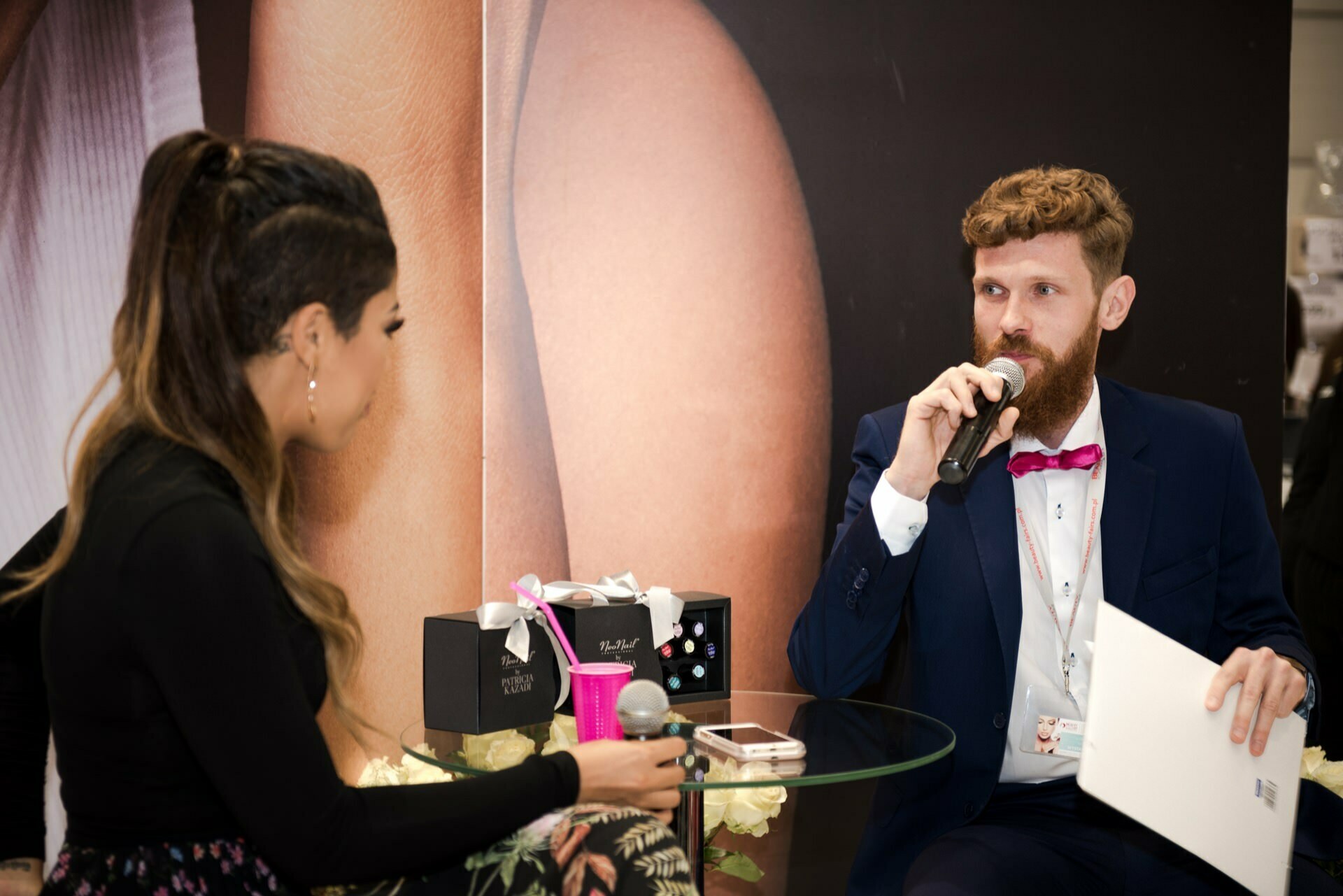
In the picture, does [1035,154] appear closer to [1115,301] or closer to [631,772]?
[1115,301]

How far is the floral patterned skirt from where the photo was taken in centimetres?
146

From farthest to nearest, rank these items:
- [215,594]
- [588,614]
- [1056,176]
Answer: [1056,176]
[588,614]
[215,594]

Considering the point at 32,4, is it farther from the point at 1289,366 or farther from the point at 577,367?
the point at 1289,366

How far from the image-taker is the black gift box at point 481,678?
6.98 ft

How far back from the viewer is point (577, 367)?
3041 mm

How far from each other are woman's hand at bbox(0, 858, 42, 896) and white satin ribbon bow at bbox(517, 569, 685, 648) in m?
0.89

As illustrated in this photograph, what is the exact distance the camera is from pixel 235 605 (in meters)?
1.37

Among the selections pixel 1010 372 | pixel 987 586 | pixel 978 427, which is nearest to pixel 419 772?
pixel 987 586

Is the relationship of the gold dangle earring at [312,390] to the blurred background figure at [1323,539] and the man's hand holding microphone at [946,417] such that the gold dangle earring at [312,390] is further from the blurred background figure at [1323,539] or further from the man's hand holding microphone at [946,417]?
the blurred background figure at [1323,539]

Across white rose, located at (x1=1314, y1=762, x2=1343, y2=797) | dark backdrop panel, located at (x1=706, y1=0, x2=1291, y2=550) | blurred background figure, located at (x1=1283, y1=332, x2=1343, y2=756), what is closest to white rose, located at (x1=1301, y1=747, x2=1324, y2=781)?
white rose, located at (x1=1314, y1=762, x2=1343, y2=797)

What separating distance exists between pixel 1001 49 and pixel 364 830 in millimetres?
2724

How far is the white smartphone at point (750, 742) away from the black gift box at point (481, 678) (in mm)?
307

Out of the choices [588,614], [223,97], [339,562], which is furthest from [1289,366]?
[223,97]

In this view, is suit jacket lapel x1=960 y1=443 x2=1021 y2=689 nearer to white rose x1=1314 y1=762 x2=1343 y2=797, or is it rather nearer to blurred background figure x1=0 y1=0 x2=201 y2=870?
white rose x1=1314 y1=762 x2=1343 y2=797
